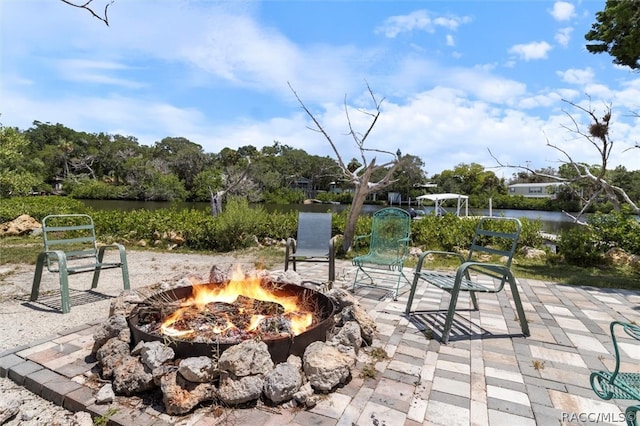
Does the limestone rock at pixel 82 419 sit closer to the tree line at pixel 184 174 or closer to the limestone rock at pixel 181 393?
the limestone rock at pixel 181 393

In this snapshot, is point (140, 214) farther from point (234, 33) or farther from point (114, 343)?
point (114, 343)

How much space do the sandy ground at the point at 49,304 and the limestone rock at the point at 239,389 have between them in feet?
2.54

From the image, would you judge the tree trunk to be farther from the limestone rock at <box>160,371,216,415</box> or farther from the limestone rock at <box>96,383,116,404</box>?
the limestone rock at <box>96,383,116,404</box>

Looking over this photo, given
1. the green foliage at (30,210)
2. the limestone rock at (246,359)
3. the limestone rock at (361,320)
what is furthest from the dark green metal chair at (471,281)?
the green foliage at (30,210)

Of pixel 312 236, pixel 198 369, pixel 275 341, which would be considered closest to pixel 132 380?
pixel 198 369

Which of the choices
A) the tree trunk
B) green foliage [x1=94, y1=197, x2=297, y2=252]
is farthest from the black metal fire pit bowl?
green foliage [x1=94, y1=197, x2=297, y2=252]

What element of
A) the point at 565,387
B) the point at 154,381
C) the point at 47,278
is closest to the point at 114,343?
the point at 154,381

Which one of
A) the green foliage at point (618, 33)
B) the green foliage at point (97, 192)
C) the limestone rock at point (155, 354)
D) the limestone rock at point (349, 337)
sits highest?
the green foliage at point (618, 33)

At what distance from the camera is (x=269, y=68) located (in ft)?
22.9

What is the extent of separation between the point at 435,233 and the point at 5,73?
7281mm

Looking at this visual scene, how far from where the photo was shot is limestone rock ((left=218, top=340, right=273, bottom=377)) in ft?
6.10

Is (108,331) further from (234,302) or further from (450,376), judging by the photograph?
(450,376)

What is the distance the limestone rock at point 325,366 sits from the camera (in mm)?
1938

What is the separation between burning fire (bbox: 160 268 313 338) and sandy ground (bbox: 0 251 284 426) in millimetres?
558
